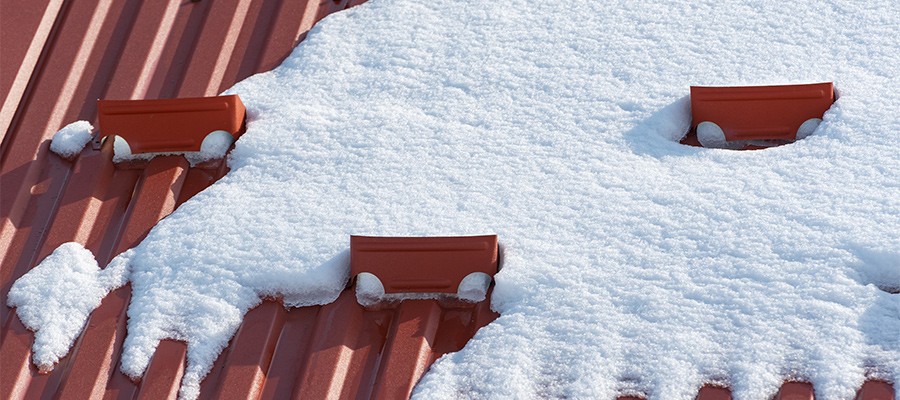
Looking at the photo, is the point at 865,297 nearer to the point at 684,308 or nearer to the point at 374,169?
the point at 684,308

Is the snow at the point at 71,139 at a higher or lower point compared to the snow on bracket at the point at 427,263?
lower

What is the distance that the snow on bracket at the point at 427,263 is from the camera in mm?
2359

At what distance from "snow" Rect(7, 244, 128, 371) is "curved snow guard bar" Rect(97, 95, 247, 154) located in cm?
31

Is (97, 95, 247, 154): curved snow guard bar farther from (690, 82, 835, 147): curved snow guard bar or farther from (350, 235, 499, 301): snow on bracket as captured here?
(690, 82, 835, 147): curved snow guard bar

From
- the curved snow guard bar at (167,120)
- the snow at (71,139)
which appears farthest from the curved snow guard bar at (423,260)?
the snow at (71,139)

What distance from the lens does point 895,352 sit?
6.94 feet

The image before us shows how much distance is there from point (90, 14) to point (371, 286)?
1.29 m

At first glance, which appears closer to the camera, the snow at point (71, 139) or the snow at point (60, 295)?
the snow at point (60, 295)

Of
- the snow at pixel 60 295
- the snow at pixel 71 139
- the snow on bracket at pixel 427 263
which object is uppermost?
the snow on bracket at pixel 427 263

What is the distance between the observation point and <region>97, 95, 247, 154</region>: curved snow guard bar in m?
2.70

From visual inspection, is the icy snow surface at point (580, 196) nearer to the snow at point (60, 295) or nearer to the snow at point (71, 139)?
the snow at point (60, 295)

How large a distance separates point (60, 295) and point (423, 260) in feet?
2.68

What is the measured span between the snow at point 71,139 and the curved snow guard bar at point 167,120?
3.9 inches

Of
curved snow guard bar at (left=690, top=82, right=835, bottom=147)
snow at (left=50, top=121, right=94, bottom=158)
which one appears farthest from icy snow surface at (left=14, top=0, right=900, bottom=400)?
snow at (left=50, top=121, right=94, bottom=158)
